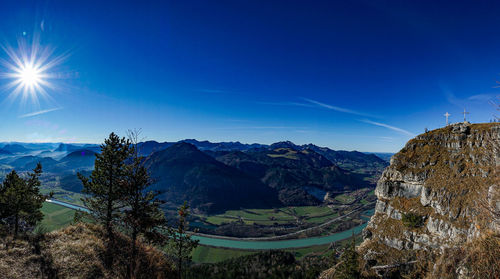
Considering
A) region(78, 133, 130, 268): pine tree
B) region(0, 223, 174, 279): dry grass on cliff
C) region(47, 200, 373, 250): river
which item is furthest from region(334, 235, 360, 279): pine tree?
region(47, 200, 373, 250): river

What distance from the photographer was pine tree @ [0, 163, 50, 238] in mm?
21516

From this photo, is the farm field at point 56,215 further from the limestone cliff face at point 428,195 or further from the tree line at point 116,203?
the limestone cliff face at point 428,195

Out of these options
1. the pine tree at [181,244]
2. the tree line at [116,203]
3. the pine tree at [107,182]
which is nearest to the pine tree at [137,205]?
the tree line at [116,203]

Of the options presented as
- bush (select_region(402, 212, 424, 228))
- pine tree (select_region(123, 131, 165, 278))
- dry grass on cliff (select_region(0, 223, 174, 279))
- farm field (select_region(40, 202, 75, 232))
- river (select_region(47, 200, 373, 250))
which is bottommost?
river (select_region(47, 200, 373, 250))

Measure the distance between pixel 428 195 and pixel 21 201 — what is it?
6494 centimetres

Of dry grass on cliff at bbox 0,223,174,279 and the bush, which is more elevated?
dry grass on cliff at bbox 0,223,174,279

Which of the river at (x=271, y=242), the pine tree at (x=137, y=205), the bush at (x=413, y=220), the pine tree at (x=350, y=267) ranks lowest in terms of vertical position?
the river at (x=271, y=242)

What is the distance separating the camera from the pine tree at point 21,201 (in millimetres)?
21516

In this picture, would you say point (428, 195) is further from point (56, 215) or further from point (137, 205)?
point (56, 215)

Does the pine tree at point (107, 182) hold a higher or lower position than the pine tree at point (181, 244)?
higher

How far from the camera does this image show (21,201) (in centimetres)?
2194

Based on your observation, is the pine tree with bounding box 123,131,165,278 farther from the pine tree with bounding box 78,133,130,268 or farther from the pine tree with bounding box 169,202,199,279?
the pine tree with bounding box 169,202,199,279

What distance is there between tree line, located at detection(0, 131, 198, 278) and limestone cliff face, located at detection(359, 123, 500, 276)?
131 ft

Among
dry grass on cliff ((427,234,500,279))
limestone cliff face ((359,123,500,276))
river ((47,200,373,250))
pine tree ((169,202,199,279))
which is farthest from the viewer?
river ((47,200,373,250))
